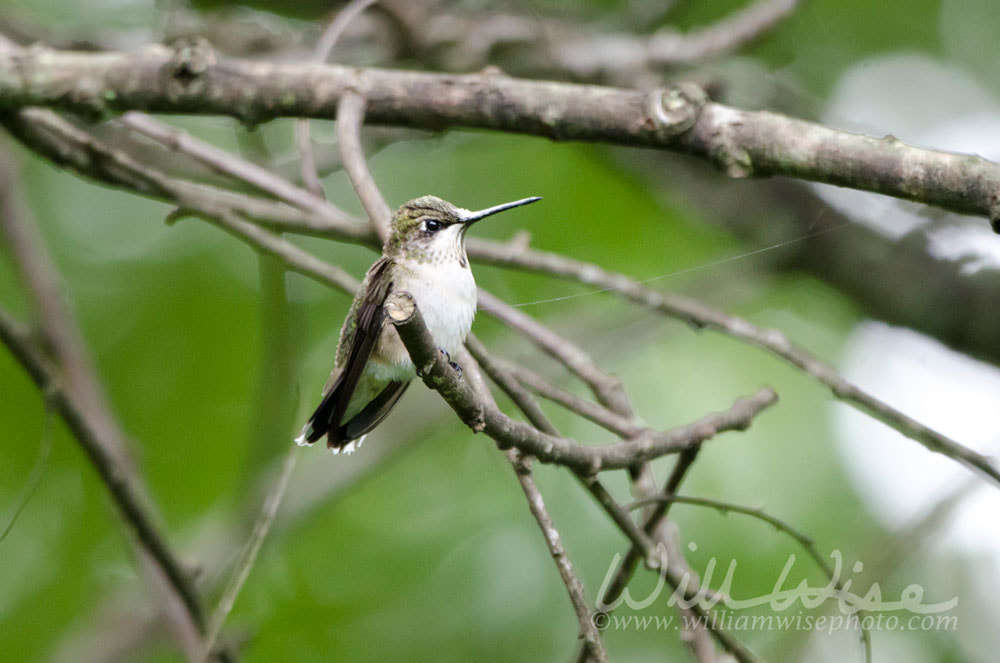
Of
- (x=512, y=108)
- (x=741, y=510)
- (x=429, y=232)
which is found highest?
(x=512, y=108)

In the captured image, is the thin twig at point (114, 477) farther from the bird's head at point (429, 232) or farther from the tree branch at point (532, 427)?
the tree branch at point (532, 427)

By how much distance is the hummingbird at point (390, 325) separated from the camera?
266 centimetres

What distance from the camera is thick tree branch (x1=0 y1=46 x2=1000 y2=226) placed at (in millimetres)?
2684

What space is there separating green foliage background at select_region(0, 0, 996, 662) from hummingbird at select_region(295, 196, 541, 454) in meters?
2.86

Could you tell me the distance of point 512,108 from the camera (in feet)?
11.0

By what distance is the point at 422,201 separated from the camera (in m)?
2.97

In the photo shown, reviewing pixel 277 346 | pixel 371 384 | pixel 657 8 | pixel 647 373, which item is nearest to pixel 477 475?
pixel 647 373

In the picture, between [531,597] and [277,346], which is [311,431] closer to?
[277,346]

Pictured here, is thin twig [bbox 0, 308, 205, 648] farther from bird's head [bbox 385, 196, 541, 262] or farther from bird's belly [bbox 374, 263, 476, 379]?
bird's head [bbox 385, 196, 541, 262]

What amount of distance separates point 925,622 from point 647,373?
321 centimetres

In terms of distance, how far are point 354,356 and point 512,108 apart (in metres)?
1.18
